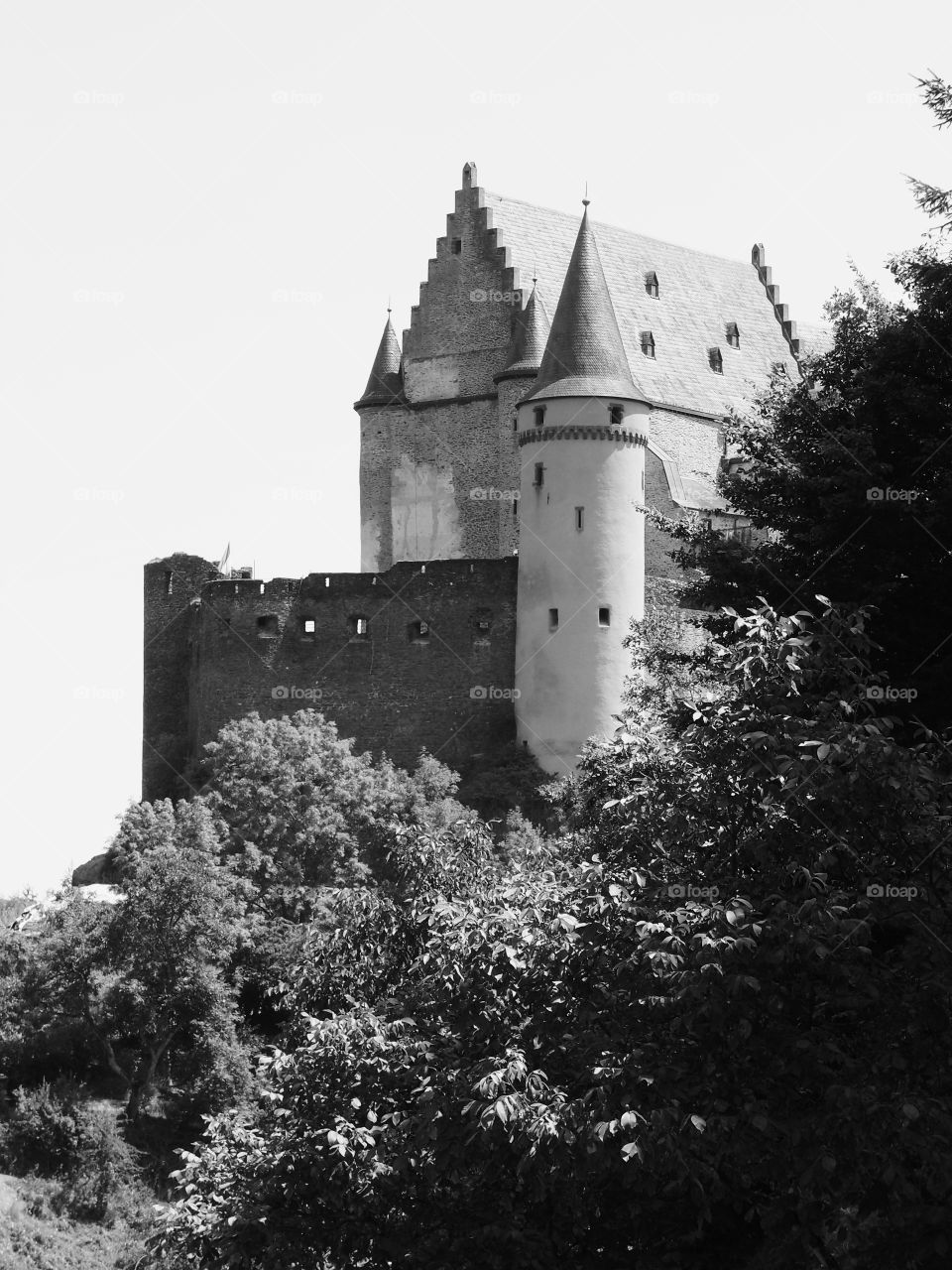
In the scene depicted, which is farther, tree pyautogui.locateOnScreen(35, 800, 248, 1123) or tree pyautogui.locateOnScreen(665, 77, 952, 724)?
tree pyautogui.locateOnScreen(35, 800, 248, 1123)

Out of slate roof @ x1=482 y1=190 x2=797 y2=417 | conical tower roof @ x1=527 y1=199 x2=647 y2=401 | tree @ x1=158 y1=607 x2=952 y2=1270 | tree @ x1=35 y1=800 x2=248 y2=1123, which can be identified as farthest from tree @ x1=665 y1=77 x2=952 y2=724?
slate roof @ x1=482 y1=190 x2=797 y2=417

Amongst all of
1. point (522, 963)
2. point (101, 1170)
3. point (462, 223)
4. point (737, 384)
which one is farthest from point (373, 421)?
point (522, 963)

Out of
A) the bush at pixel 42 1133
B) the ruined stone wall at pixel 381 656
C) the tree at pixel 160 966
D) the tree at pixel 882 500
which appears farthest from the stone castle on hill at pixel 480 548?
the tree at pixel 882 500

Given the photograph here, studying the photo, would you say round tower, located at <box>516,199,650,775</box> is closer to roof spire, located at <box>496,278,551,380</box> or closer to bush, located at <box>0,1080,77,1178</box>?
roof spire, located at <box>496,278,551,380</box>

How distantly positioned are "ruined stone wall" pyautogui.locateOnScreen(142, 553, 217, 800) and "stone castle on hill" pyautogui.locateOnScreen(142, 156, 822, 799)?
60 millimetres

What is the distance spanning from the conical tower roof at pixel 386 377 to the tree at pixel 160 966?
19.2m

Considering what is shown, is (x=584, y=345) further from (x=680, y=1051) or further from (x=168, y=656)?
(x=680, y=1051)

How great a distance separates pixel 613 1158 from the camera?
17469mm

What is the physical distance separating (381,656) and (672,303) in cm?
2053

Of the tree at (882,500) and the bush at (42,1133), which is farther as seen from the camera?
the bush at (42,1133)

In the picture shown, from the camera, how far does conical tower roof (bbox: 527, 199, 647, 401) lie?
53.0 m

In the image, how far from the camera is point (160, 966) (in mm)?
46750

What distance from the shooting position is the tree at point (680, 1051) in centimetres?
1727

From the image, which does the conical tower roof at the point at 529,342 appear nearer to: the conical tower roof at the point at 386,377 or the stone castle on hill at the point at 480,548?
the stone castle on hill at the point at 480,548
